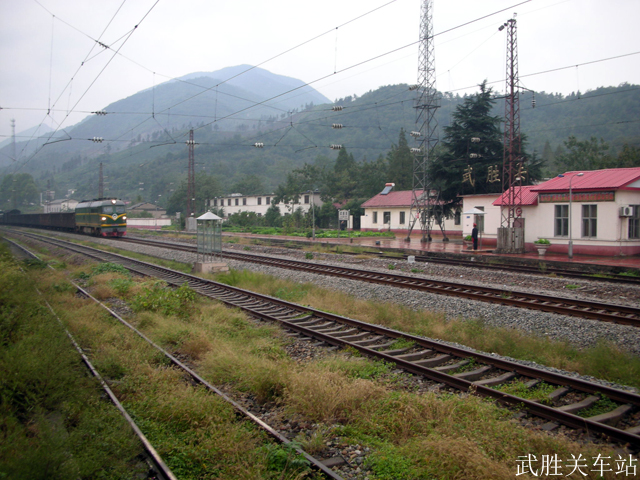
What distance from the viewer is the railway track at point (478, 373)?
5051 mm

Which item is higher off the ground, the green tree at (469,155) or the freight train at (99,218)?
the green tree at (469,155)

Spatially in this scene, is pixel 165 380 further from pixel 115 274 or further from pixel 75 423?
pixel 115 274

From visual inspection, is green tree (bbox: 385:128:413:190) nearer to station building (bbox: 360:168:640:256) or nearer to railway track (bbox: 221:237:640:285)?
station building (bbox: 360:168:640:256)

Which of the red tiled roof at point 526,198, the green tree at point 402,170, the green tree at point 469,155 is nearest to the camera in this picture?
the red tiled roof at point 526,198

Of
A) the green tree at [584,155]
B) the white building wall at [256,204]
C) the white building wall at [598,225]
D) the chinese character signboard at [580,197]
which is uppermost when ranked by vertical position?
the green tree at [584,155]

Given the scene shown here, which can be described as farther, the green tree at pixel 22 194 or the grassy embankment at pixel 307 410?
the green tree at pixel 22 194

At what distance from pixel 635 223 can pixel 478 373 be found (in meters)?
21.4

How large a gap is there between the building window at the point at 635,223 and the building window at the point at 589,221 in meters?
1.55

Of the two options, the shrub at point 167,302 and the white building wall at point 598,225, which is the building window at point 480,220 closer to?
the white building wall at point 598,225

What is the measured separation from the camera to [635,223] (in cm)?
2255

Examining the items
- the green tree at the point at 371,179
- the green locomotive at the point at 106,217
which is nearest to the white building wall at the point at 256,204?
the green tree at the point at 371,179

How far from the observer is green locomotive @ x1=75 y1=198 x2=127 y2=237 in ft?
132

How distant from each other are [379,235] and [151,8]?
3287 cm

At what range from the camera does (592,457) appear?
13.1ft
